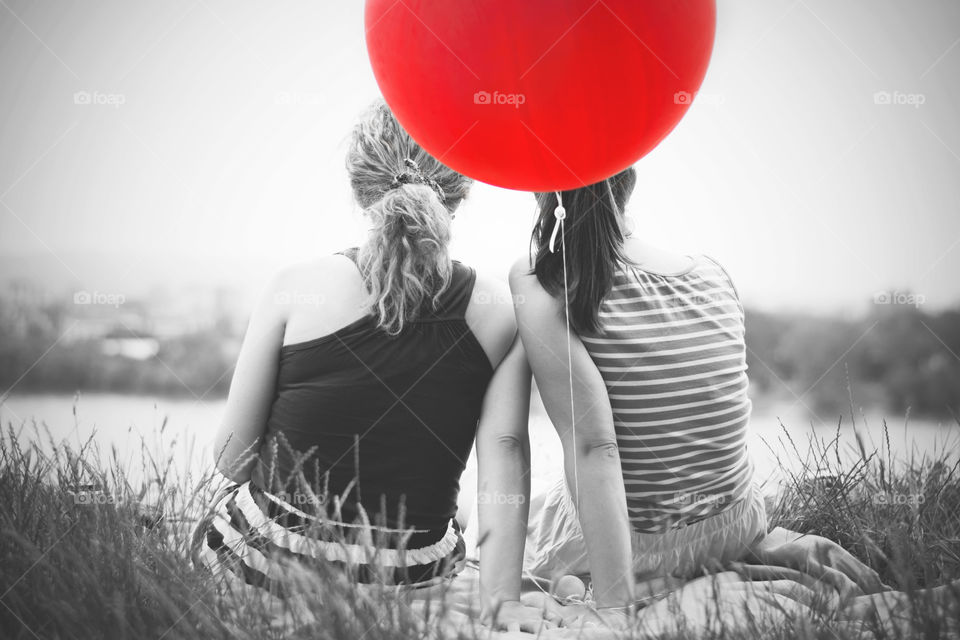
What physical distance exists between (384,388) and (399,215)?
0.38 meters

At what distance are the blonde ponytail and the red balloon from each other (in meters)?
0.30

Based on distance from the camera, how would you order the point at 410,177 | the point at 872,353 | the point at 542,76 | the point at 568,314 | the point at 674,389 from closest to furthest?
the point at 542,76 < the point at 568,314 < the point at 674,389 < the point at 410,177 < the point at 872,353

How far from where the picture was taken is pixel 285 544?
1470mm

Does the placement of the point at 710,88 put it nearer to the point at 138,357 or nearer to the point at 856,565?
the point at 856,565

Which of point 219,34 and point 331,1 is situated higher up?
point 331,1

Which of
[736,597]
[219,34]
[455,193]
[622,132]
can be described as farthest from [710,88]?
[219,34]

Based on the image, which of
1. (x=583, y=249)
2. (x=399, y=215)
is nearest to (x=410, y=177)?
(x=399, y=215)

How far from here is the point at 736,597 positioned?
132 cm

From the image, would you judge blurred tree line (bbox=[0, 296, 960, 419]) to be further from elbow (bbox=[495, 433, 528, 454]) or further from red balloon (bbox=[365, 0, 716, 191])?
red balloon (bbox=[365, 0, 716, 191])

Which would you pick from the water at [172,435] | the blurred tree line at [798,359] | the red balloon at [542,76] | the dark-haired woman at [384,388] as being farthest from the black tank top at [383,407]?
the blurred tree line at [798,359]

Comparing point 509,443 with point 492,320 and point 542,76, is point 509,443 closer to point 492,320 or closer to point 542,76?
point 492,320

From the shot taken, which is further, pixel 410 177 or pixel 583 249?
pixel 410 177

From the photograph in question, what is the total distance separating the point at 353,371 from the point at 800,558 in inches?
41.7

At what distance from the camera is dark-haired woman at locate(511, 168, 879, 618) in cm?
142
